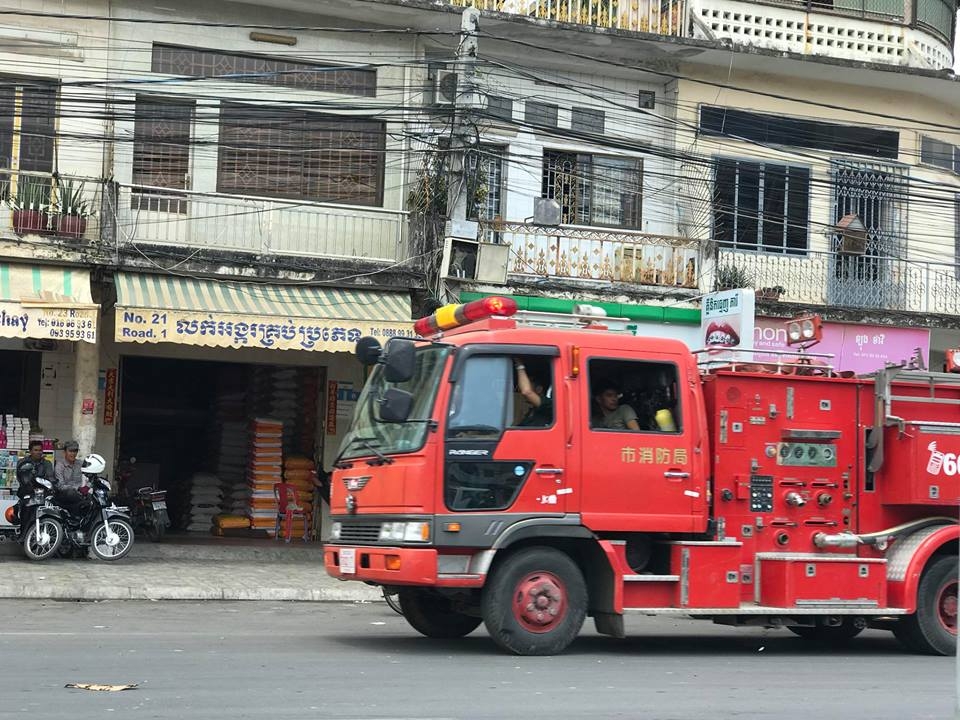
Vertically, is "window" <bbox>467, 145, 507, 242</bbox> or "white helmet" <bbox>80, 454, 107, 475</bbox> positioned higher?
"window" <bbox>467, 145, 507, 242</bbox>

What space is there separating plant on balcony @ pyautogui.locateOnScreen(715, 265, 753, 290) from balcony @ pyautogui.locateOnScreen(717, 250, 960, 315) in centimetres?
10

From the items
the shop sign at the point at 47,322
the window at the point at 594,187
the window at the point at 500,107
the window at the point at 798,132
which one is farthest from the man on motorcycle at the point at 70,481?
the window at the point at 798,132

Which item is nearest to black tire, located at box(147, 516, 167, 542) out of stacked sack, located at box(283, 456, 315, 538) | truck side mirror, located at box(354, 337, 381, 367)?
stacked sack, located at box(283, 456, 315, 538)

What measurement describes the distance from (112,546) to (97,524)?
13.6 inches

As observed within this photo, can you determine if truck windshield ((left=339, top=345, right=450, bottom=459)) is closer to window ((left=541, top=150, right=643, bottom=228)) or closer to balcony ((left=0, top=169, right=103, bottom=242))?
balcony ((left=0, top=169, right=103, bottom=242))

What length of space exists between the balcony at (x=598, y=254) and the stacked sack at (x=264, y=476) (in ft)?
15.1

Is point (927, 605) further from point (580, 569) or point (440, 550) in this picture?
point (440, 550)

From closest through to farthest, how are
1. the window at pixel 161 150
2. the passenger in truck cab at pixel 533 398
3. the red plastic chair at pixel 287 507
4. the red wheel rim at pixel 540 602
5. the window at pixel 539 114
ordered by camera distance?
the red wheel rim at pixel 540 602, the passenger in truck cab at pixel 533 398, the window at pixel 161 150, the red plastic chair at pixel 287 507, the window at pixel 539 114

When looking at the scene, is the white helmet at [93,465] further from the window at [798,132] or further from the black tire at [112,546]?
the window at [798,132]

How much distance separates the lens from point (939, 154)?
76.3ft

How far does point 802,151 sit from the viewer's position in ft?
73.5

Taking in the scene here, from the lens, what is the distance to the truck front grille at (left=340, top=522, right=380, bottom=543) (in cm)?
1032

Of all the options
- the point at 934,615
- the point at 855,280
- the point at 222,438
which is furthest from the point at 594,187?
the point at 934,615

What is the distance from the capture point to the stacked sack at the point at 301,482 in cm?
2095
